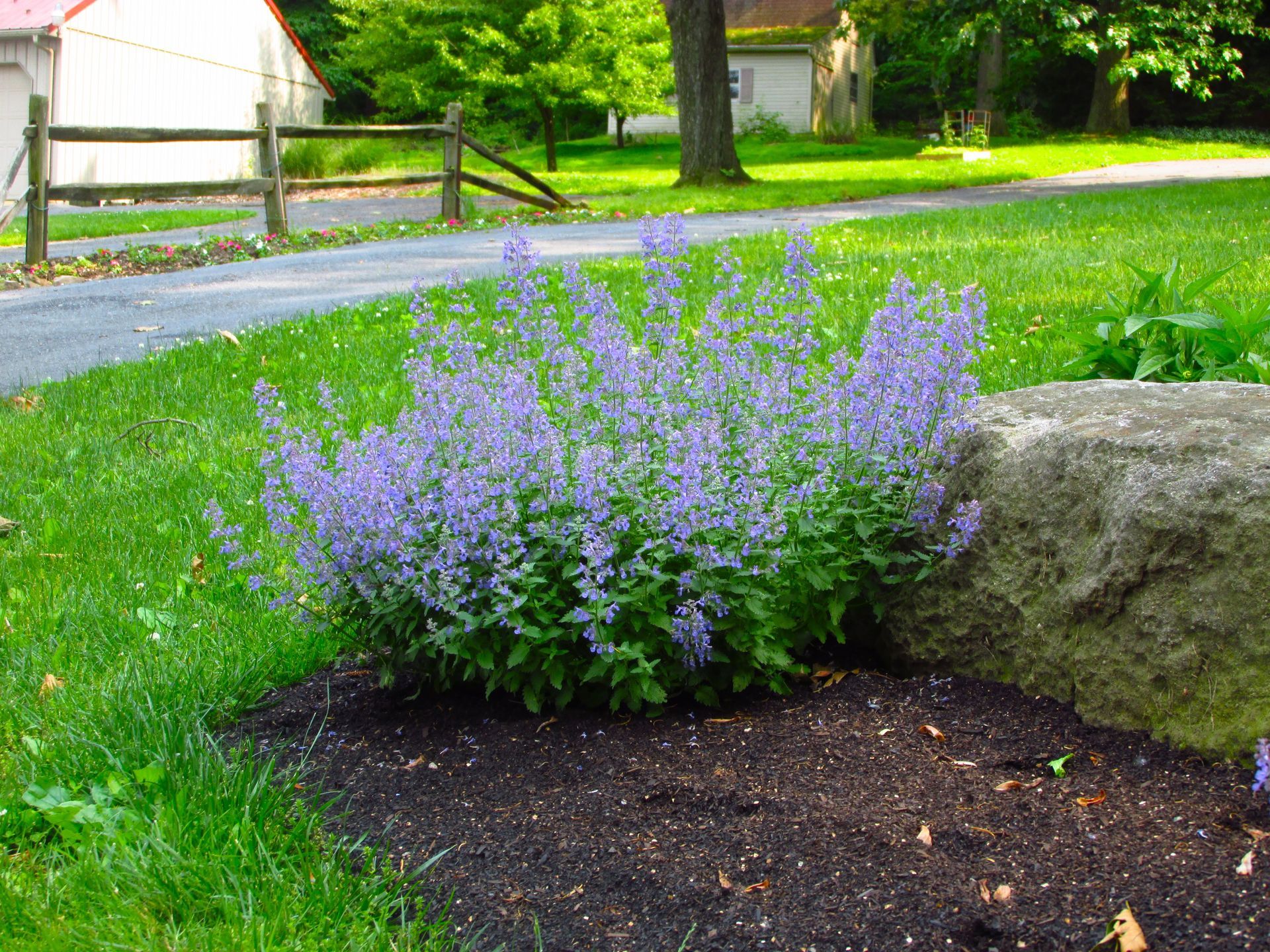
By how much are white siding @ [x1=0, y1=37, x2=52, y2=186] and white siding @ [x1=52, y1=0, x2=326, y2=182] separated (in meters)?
0.44

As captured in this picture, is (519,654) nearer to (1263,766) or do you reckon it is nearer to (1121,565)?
Answer: (1121,565)

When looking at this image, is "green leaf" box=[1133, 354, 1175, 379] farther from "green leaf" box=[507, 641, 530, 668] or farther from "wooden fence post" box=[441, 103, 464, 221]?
"wooden fence post" box=[441, 103, 464, 221]

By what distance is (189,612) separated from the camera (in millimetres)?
4012

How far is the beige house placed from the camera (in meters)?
43.8

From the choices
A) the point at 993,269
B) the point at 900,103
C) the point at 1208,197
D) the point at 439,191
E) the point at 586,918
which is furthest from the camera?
the point at 900,103

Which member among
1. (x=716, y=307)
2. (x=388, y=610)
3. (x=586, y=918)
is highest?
(x=716, y=307)

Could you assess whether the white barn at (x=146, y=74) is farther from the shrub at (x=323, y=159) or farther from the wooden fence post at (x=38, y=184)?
the wooden fence post at (x=38, y=184)

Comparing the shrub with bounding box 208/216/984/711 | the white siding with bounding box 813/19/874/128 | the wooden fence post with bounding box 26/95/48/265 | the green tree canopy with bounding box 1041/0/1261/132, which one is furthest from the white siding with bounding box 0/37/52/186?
the white siding with bounding box 813/19/874/128

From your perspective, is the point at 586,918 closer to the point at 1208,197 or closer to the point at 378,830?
the point at 378,830

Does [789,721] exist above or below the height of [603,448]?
below

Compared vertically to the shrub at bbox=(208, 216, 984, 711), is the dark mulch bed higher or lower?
lower

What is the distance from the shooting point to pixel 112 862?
2457 millimetres

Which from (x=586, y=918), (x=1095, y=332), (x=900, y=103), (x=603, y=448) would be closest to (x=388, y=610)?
(x=603, y=448)

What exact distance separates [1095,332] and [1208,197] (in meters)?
10.9
